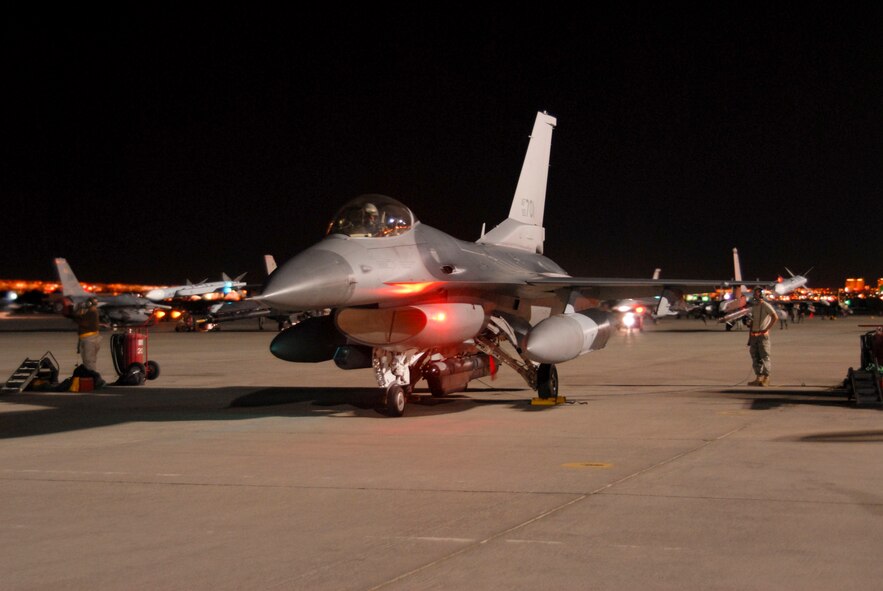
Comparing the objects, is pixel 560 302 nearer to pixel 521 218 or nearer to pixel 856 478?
pixel 521 218

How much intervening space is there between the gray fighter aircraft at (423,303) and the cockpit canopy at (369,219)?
2 centimetres

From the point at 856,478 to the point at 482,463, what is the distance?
3.17 meters

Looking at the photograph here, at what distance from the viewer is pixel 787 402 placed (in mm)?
14500

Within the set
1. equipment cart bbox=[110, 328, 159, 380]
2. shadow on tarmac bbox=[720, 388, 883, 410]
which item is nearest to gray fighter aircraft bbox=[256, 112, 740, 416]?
shadow on tarmac bbox=[720, 388, 883, 410]

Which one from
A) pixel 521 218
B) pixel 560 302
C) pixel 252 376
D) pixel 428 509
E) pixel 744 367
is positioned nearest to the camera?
pixel 428 509

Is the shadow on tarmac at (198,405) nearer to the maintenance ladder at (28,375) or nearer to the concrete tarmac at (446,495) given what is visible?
the concrete tarmac at (446,495)

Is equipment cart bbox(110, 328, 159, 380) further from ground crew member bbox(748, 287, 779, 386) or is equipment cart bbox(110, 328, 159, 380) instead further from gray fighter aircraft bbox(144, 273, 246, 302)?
gray fighter aircraft bbox(144, 273, 246, 302)

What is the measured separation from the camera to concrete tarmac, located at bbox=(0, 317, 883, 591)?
17.4ft

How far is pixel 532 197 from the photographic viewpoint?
18.7m

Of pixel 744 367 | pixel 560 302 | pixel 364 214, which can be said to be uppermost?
pixel 364 214

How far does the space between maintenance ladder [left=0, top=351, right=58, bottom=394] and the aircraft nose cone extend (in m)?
7.71

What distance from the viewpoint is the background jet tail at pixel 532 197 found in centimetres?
1802

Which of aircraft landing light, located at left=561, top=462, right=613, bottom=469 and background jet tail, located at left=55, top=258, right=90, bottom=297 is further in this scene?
background jet tail, located at left=55, top=258, right=90, bottom=297

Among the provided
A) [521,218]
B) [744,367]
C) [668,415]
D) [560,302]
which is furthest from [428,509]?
[744,367]
